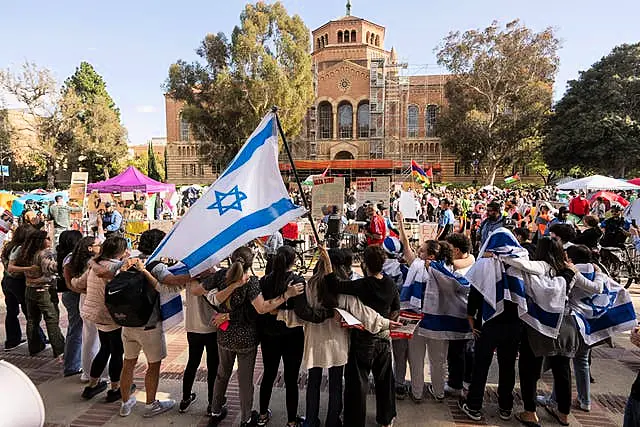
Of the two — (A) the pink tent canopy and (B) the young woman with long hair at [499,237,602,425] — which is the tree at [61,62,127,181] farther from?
(B) the young woman with long hair at [499,237,602,425]

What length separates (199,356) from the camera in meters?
4.03

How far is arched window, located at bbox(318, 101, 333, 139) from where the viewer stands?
53844 millimetres

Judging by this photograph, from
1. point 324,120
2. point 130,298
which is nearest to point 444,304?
point 130,298

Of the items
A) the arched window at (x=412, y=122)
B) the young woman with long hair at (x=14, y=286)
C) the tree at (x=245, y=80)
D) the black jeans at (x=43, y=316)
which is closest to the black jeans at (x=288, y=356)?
the black jeans at (x=43, y=316)

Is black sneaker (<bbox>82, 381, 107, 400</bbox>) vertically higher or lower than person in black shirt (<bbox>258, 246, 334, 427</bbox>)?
lower

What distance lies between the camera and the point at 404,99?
5447 cm

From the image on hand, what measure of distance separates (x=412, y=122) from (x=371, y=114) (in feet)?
21.3

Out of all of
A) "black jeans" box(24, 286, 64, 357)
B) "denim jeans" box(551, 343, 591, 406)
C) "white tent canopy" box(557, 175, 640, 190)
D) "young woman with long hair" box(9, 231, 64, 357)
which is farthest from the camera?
"white tent canopy" box(557, 175, 640, 190)

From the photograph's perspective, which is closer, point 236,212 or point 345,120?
point 236,212

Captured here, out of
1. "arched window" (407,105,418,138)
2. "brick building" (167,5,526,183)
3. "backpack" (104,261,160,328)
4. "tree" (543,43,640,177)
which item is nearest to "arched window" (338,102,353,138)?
"brick building" (167,5,526,183)

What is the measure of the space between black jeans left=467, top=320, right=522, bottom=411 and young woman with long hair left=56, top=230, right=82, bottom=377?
4025 mm

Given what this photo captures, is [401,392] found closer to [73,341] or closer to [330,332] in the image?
[330,332]

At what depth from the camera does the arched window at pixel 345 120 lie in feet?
176

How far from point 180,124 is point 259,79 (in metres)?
29.3
